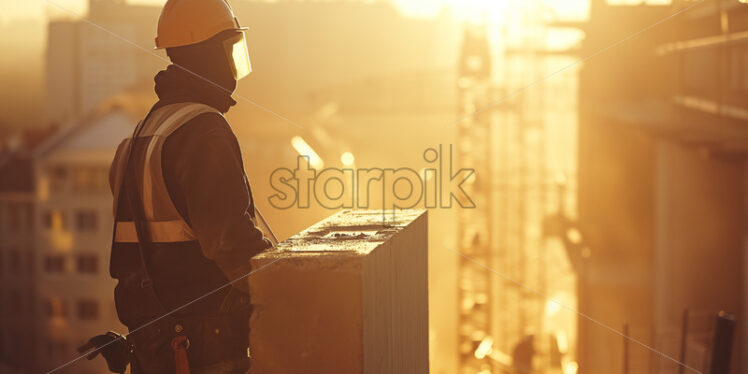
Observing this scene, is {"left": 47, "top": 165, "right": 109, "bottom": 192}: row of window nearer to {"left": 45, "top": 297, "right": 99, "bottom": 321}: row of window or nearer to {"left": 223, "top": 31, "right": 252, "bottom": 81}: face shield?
{"left": 45, "top": 297, "right": 99, "bottom": 321}: row of window

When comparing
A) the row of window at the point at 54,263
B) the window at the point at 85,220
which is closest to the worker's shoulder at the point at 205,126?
the window at the point at 85,220

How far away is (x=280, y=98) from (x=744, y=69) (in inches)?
1757

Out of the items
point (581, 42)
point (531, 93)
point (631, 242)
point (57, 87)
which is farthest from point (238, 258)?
point (57, 87)

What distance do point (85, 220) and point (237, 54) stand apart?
37.5 meters

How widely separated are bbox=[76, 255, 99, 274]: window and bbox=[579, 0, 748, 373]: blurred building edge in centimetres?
2468

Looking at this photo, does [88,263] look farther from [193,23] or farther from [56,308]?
[193,23]

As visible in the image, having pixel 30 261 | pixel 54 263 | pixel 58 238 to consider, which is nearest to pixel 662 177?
pixel 58 238

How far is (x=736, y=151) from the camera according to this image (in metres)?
10.9

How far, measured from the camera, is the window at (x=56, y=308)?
134 ft

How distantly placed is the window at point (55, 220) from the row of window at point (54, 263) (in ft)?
4.70

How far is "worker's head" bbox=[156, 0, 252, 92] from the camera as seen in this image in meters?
3.62

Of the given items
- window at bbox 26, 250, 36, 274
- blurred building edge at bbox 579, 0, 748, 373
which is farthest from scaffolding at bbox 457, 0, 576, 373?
window at bbox 26, 250, 36, 274

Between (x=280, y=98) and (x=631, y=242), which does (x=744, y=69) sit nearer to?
(x=631, y=242)

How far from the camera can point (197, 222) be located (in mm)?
3227
